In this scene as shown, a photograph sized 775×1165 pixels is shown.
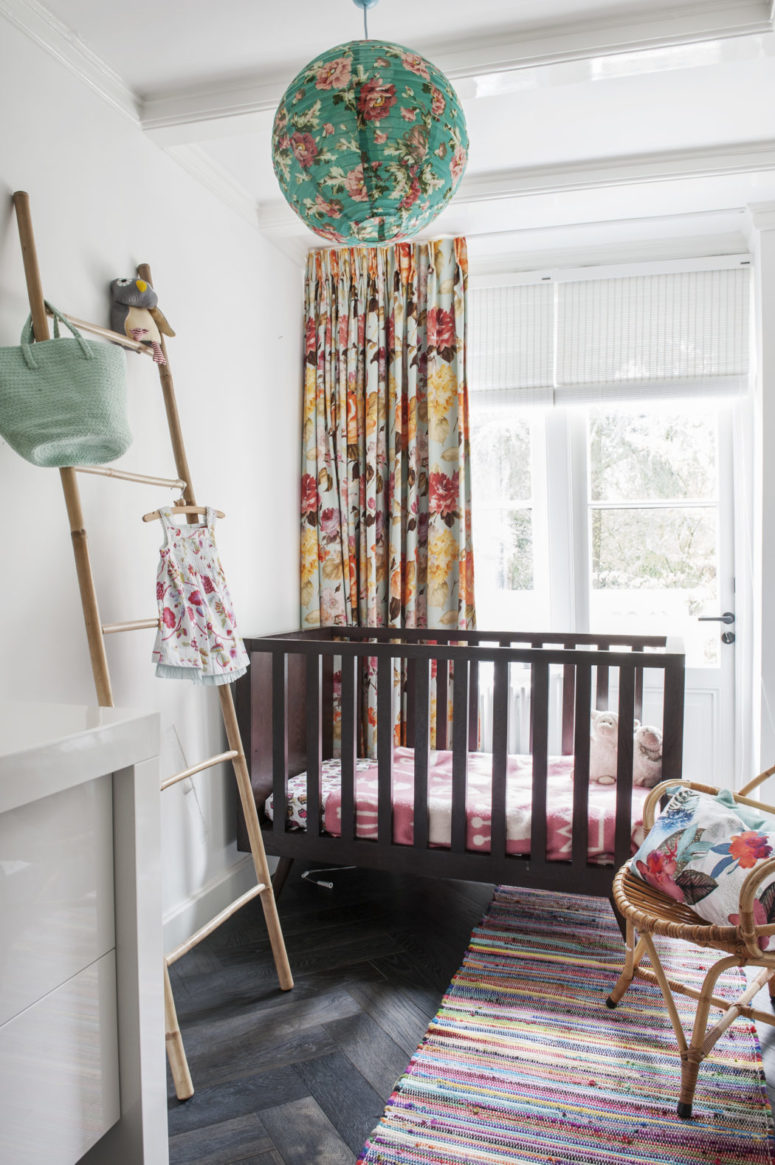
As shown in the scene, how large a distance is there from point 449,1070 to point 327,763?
4.20 feet

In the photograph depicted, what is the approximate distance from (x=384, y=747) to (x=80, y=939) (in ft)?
4.78

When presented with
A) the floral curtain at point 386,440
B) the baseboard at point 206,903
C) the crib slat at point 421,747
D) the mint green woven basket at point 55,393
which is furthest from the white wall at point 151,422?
the crib slat at point 421,747

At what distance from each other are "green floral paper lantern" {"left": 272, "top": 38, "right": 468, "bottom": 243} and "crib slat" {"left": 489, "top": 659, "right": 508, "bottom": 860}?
1.28 metres

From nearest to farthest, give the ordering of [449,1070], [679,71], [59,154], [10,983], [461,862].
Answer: [10,983]
[449,1070]
[59,154]
[679,71]
[461,862]

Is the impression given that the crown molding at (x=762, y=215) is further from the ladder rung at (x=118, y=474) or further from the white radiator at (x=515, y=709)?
the ladder rung at (x=118, y=474)

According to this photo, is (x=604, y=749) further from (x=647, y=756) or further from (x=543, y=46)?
(x=543, y=46)

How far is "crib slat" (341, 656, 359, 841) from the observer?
7.58ft

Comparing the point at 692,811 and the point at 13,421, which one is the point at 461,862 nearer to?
the point at 692,811

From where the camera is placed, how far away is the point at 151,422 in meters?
2.19

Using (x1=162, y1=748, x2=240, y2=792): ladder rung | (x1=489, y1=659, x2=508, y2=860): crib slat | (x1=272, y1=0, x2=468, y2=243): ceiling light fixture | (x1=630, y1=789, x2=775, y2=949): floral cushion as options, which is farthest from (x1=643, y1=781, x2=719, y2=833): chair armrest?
(x1=272, y1=0, x2=468, y2=243): ceiling light fixture

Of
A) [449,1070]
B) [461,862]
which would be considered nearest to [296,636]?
[461,862]

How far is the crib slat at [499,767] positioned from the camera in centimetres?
222

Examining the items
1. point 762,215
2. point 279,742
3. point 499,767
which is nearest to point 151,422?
point 279,742

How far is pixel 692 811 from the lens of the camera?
1.76 m
